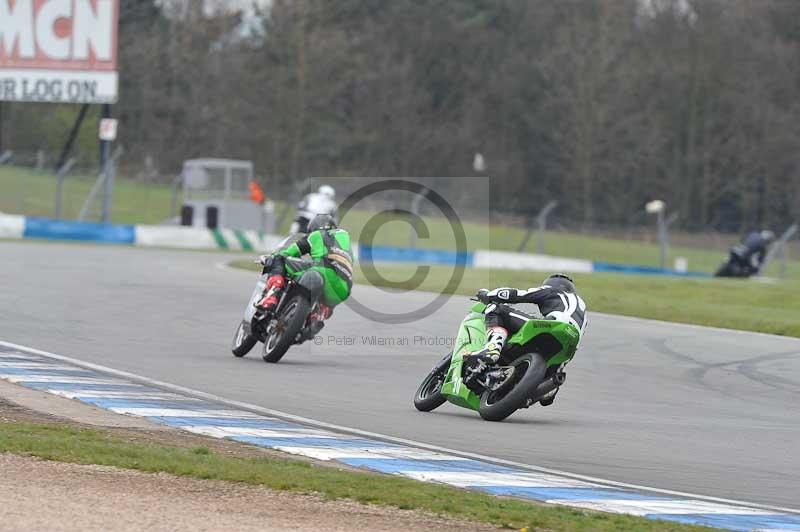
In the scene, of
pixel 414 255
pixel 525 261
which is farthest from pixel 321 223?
pixel 525 261

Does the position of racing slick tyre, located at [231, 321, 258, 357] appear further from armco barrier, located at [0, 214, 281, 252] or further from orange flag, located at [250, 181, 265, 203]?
orange flag, located at [250, 181, 265, 203]

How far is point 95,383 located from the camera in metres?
11.0

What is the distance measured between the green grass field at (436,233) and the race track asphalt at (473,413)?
49.2 feet

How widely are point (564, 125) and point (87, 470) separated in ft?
195

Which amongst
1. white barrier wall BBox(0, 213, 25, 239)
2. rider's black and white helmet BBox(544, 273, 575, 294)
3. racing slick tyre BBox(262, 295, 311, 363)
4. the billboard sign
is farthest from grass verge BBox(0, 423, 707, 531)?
the billboard sign

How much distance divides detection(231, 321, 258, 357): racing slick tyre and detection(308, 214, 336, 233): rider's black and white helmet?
3.57ft

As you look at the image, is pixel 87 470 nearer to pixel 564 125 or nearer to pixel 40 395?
pixel 40 395

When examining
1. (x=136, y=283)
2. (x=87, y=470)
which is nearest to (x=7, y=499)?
(x=87, y=470)

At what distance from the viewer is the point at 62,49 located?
3941 centimetres

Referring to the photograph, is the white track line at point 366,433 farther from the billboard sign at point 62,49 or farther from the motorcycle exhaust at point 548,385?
the billboard sign at point 62,49

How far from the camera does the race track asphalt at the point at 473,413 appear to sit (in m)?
9.07

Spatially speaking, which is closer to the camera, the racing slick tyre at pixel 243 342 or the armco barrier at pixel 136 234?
the racing slick tyre at pixel 243 342

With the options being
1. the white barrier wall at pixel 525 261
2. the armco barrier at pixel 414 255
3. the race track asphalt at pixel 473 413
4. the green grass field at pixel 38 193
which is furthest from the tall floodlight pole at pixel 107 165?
the race track asphalt at pixel 473 413

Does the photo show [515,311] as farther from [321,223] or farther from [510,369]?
[321,223]
